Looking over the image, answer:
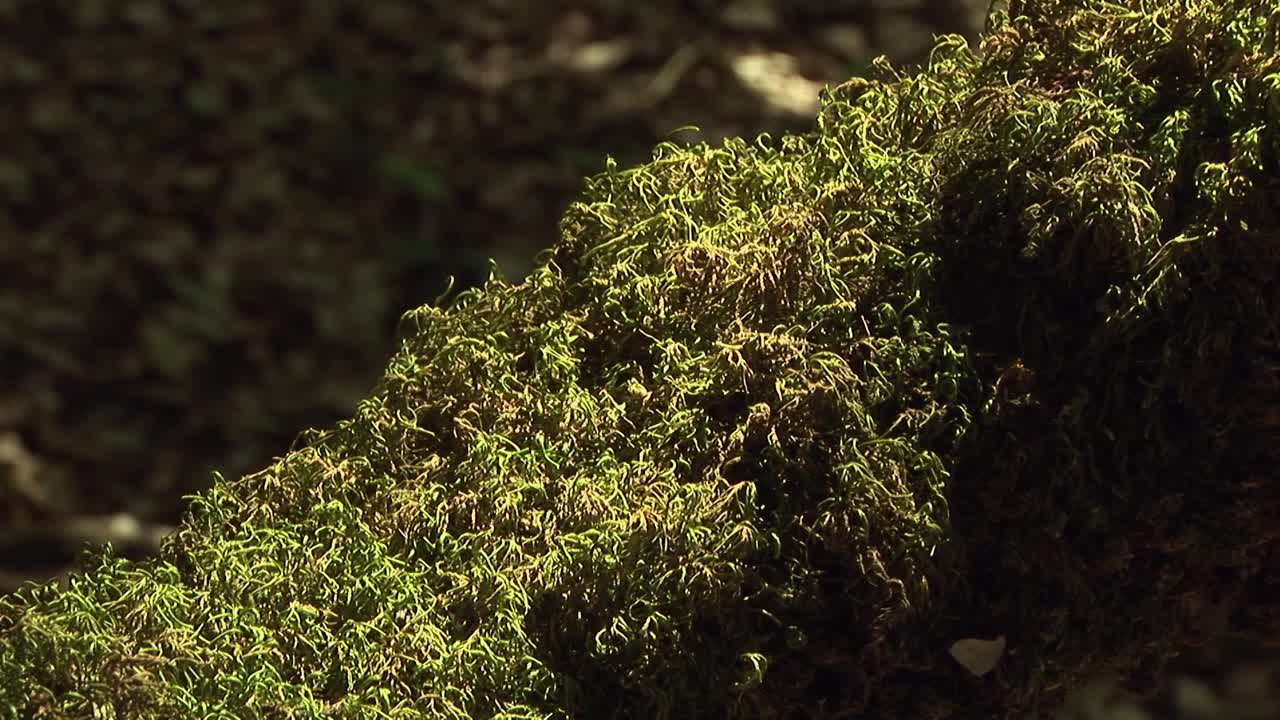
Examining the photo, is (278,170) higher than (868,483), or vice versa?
(278,170)

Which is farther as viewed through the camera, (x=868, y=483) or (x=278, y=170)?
(x=278, y=170)

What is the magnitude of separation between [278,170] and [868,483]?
2330 millimetres

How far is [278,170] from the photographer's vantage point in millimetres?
2801

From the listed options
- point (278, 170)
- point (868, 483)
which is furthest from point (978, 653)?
point (278, 170)

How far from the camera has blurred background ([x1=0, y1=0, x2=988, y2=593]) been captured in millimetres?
2570

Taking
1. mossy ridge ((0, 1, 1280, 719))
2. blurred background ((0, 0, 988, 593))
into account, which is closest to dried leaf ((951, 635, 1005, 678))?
mossy ridge ((0, 1, 1280, 719))

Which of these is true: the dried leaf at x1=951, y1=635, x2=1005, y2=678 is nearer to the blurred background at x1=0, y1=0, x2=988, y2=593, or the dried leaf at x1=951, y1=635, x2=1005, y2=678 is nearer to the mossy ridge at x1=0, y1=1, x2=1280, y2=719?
the mossy ridge at x1=0, y1=1, x2=1280, y2=719

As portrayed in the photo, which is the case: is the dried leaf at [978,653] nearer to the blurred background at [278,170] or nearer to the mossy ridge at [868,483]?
the mossy ridge at [868,483]

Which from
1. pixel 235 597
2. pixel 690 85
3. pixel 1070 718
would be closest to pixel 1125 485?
pixel 235 597

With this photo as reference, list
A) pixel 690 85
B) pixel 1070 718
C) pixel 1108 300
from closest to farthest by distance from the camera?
pixel 1108 300 → pixel 1070 718 → pixel 690 85

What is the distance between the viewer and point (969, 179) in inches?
25.1

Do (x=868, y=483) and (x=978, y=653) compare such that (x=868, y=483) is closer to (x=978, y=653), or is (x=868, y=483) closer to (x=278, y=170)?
(x=978, y=653)

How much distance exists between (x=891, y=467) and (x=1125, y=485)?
0.09 metres

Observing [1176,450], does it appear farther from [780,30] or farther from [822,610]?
[780,30]
